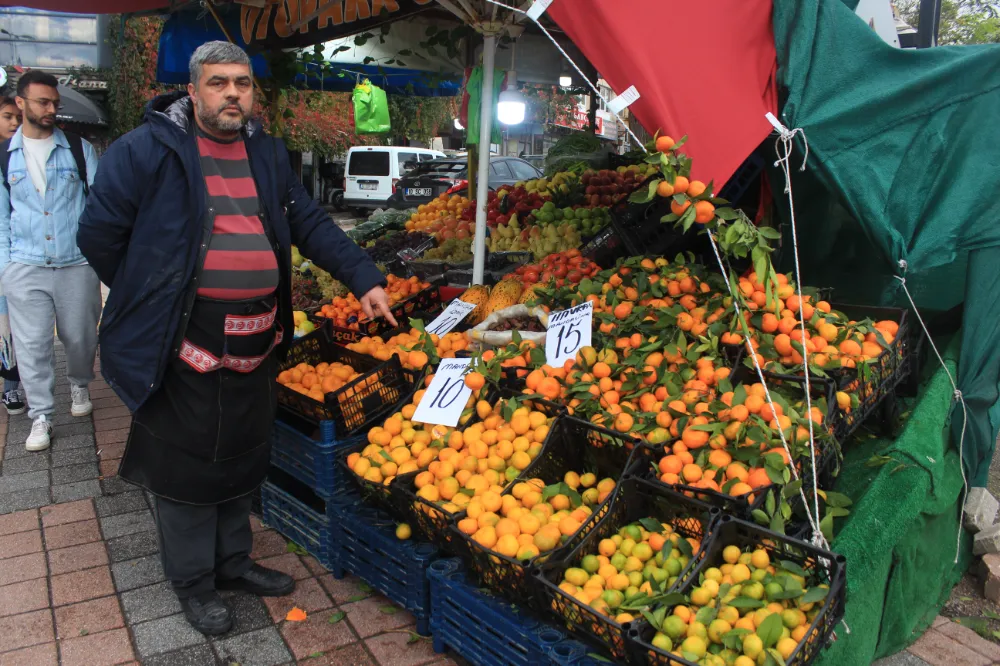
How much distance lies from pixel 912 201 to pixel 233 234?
8.32 ft

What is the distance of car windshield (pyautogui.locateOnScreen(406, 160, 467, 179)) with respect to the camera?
54.0 feet

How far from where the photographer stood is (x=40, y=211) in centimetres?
411

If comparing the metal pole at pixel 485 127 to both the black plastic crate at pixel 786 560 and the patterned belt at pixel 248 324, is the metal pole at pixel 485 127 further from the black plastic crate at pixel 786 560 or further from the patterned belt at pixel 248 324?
the black plastic crate at pixel 786 560

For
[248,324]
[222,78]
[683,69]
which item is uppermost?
[683,69]

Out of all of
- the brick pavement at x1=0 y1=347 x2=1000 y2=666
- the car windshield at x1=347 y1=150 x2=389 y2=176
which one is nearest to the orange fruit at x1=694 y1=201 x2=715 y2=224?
the brick pavement at x1=0 y1=347 x2=1000 y2=666

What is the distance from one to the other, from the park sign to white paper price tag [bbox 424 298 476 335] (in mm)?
2083

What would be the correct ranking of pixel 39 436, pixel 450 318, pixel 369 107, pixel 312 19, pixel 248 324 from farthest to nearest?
pixel 369 107
pixel 312 19
pixel 39 436
pixel 450 318
pixel 248 324

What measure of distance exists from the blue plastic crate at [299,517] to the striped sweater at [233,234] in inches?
43.2

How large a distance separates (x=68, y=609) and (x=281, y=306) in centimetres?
143

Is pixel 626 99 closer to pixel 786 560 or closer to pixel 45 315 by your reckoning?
pixel 786 560

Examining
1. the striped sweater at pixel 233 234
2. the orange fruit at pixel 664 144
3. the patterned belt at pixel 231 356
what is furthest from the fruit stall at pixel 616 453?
the striped sweater at pixel 233 234

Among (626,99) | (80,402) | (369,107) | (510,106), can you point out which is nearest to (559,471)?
(626,99)

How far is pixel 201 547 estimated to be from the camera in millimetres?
2795

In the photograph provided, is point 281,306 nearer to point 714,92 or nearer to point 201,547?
point 201,547
